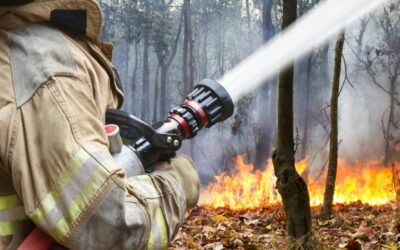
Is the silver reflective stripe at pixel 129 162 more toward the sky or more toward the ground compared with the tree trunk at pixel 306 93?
more toward the ground

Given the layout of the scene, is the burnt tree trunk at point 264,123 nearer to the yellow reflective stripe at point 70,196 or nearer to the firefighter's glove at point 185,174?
the firefighter's glove at point 185,174

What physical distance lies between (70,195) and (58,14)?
42cm

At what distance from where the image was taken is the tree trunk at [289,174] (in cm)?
340

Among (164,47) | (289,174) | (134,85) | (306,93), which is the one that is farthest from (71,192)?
(134,85)

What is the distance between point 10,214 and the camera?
1130 millimetres

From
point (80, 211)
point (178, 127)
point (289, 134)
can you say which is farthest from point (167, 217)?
point (289, 134)

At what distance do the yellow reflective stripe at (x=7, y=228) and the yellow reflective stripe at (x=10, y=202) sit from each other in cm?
3

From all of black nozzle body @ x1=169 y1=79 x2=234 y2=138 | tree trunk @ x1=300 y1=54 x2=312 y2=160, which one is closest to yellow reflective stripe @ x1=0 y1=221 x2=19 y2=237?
black nozzle body @ x1=169 y1=79 x2=234 y2=138

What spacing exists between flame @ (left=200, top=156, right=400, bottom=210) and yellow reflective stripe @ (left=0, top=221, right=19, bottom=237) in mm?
10439

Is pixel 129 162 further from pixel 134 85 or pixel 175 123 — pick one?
pixel 134 85

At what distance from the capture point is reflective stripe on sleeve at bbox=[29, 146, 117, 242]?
3.46 feet

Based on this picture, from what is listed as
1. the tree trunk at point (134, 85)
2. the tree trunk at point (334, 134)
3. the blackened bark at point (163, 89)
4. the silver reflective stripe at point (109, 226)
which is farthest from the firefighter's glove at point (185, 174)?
the blackened bark at point (163, 89)

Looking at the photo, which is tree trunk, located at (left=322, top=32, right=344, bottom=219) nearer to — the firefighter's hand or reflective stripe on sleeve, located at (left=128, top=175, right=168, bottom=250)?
the firefighter's hand

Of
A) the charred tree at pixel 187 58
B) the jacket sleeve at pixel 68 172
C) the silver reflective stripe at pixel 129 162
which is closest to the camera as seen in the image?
the jacket sleeve at pixel 68 172
